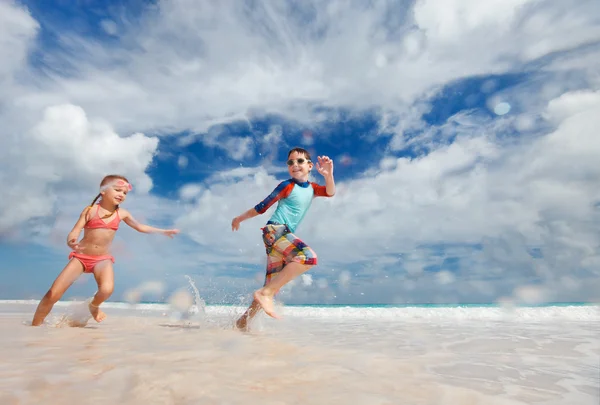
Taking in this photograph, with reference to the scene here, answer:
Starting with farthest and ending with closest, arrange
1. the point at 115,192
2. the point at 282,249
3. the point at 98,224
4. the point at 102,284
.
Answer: the point at 115,192 < the point at 98,224 < the point at 102,284 < the point at 282,249

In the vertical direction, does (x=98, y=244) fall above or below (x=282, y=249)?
above

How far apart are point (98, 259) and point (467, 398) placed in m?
5.78

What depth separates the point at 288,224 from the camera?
531cm

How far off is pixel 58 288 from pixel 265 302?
324cm

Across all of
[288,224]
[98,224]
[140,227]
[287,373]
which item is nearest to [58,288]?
[98,224]

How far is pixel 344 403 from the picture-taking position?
179cm

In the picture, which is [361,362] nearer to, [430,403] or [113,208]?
[430,403]

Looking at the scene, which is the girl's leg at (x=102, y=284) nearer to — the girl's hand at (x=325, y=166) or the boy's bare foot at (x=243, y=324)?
the boy's bare foot at (x=243, y=324)

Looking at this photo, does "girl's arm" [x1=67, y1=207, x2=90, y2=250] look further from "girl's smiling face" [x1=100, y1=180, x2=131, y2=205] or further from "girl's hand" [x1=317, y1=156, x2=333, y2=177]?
"girl's hand" [x1=317, y1=156, x2=333, y2=177]

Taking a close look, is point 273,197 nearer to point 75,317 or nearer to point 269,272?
point 269,272

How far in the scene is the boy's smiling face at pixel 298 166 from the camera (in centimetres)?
554

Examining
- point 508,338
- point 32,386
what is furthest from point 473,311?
point 32,386

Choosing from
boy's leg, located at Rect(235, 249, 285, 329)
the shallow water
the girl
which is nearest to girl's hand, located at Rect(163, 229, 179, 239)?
the girl

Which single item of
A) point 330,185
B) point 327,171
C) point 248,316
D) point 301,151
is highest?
point 301,151
